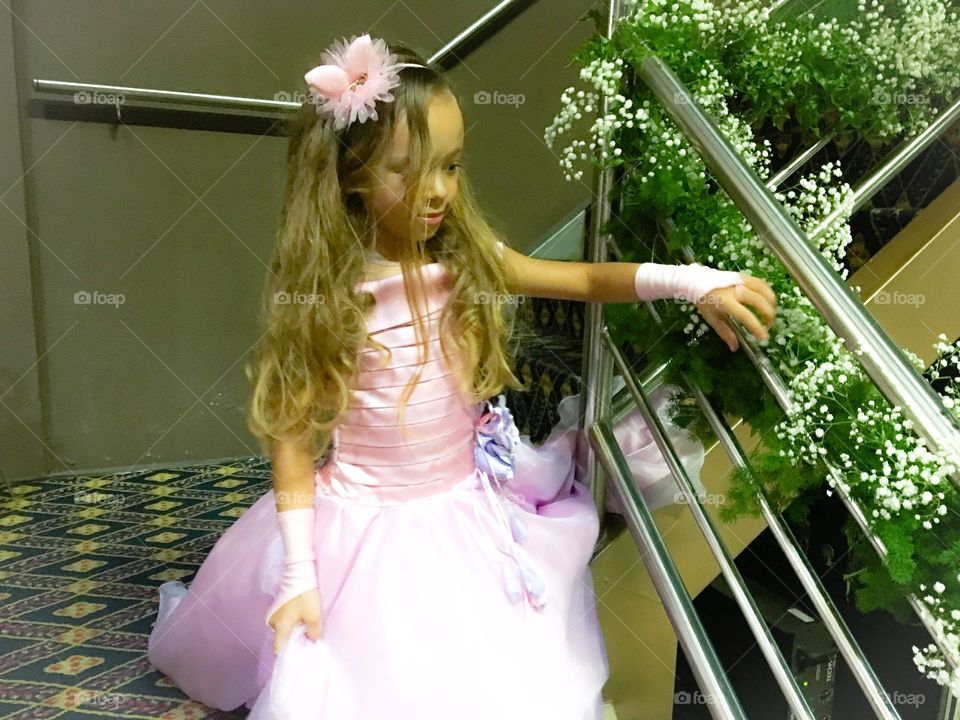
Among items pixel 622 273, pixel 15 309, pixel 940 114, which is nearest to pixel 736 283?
pixel 622 273

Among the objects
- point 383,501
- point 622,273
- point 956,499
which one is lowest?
point 956,499

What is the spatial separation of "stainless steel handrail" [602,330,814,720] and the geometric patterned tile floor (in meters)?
0.89

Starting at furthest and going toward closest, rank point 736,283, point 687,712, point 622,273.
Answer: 1. point 687,712
2. point 622,273
3. point 736,283

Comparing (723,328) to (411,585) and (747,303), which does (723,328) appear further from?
(411,585)

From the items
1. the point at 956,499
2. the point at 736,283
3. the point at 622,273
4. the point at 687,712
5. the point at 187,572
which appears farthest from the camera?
the point at 687,712

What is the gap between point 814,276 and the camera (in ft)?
3.05

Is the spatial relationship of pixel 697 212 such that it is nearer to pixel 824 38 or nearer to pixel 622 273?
pixel 622 273

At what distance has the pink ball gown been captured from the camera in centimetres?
103

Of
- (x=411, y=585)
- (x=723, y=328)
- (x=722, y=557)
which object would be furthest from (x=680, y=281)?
(x=411, y=585)

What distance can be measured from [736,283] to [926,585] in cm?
43

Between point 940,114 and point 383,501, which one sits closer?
point 383,501

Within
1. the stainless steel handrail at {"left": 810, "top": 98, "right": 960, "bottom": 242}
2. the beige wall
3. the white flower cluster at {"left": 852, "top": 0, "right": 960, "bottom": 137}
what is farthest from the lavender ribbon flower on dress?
the beige wall

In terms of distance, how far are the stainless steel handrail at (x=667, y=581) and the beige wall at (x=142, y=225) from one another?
161 cm

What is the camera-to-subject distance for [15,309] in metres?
2.31
